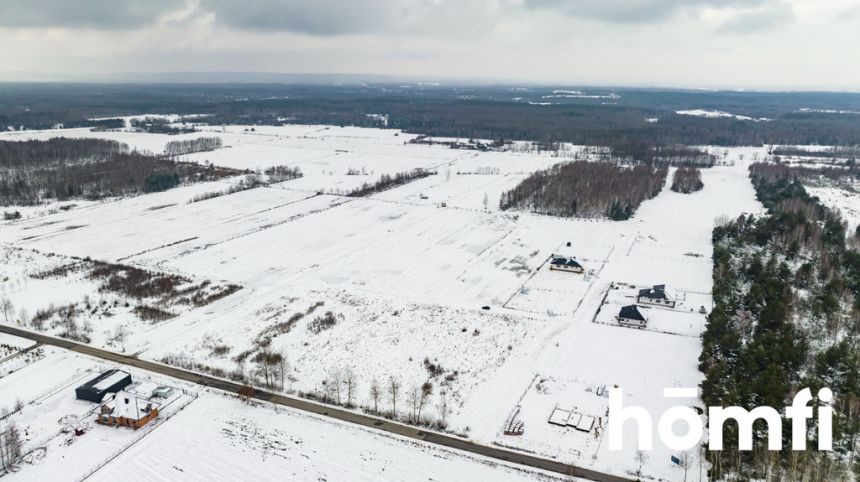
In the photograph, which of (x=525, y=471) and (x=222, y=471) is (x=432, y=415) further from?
(x=222, y=471)

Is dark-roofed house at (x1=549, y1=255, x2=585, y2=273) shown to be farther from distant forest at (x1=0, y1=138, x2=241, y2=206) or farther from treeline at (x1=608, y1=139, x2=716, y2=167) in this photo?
treeline at (x1=608, y1=139, x2=716, y2=167)

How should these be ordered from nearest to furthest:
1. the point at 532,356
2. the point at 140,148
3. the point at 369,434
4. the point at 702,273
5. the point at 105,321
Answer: the point at 369,434 → the point at 532,356 → the point at 105,321 → the point at 702,273 → the point at 140,148

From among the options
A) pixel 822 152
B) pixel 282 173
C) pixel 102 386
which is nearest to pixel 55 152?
pixel 282 173

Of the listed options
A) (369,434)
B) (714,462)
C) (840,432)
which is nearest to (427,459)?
(369,434)

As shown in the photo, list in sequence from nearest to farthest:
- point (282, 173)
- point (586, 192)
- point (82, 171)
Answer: point (586, 192)
point (82, 171)
point (282, 173)

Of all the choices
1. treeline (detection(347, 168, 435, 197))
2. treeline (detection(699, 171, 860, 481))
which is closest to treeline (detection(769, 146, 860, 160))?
treeline (detection(699, 171, 860, 481))

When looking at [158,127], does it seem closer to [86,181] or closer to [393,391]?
[86,181]
